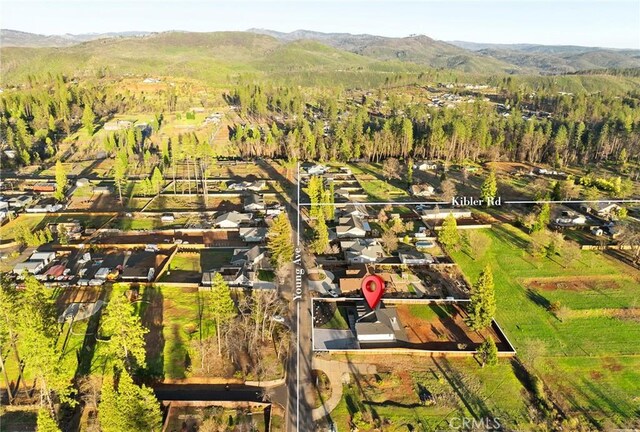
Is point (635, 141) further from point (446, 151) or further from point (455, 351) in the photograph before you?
point (455, 351)

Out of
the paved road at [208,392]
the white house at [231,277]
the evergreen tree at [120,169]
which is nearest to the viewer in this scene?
the paved road at [208,392]

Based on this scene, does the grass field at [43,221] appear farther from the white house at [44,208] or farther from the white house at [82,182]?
the white house at [82,182]

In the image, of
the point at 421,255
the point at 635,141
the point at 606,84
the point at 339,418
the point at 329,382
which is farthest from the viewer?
the point at 606,84

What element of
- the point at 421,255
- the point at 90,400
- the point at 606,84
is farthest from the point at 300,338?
the point at 606,84

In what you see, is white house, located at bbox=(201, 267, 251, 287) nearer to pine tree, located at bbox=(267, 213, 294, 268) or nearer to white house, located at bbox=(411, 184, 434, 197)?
pine tree, located at bbox=(267, 213, 294, 268)

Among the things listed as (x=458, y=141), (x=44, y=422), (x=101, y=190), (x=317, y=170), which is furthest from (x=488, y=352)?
(x=101, y=190)

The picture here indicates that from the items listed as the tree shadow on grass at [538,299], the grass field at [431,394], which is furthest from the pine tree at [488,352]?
the tree shadow on grass at [538,299]

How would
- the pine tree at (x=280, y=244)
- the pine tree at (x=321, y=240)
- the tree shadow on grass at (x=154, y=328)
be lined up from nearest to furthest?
the tree shadow on grass at (x=154, y=328)
the pine tree at (x=280, y=244)
the pine tree at (x=321, y=240)
